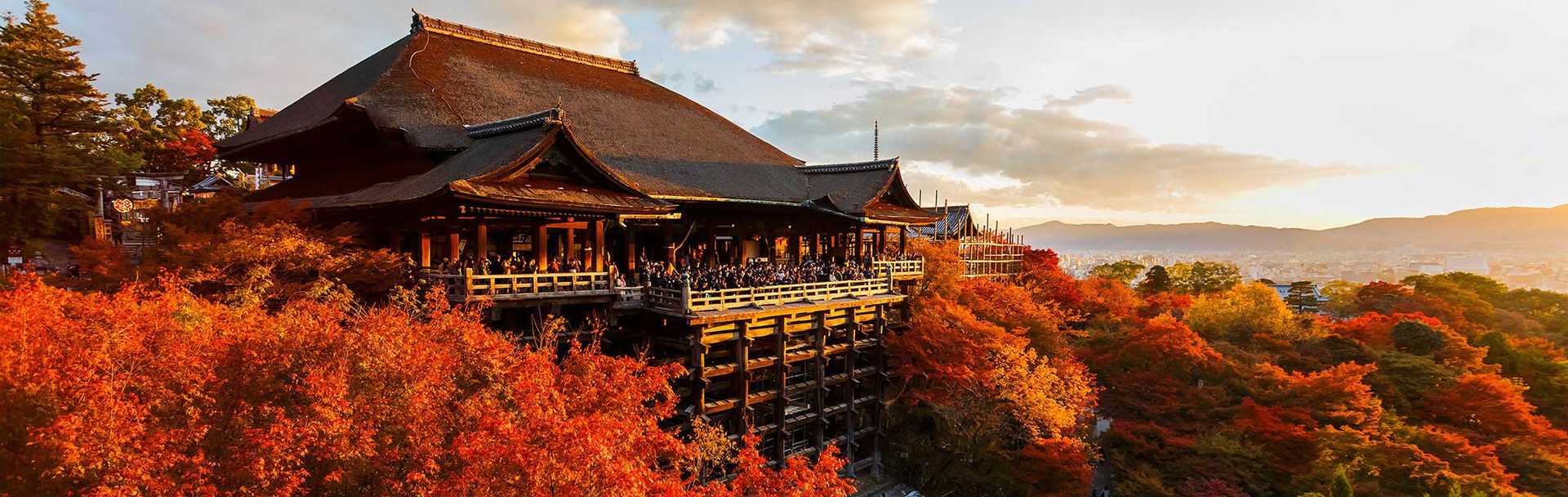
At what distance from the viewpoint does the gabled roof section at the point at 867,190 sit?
24.9 metres

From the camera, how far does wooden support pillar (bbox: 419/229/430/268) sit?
54.0ft

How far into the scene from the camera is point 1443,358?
29484mm

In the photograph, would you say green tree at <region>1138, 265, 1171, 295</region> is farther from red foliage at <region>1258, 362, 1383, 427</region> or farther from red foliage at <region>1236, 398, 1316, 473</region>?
red foliage at <region>1236, 398, 1316, 473</region>

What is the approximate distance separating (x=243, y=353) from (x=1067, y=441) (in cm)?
2213

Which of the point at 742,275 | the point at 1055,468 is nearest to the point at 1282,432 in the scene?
the point at 1055,468

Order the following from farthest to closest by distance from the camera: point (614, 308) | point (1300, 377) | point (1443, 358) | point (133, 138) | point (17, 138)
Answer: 1. point (133, 138)
2. point (1443, 358)
3. point (1300, 377)
4. point (17, 138)
5. point (614, 308)

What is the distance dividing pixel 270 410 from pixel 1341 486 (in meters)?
25.5

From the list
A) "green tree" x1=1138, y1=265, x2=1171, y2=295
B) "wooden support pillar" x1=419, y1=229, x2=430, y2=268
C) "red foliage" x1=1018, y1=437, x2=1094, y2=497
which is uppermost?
"wooden support pillar" x1=419, y1=229, x2=430, y2=268

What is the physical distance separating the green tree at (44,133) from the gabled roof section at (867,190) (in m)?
25.2

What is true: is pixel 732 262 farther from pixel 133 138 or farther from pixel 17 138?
pixel 133 138

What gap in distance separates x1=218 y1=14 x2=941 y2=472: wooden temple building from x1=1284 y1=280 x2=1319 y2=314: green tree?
1576 inches

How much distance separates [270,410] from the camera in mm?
8984

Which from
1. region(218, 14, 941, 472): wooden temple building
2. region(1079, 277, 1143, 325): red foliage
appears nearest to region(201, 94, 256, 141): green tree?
region(218, 14, 941, 472): wooden temple building

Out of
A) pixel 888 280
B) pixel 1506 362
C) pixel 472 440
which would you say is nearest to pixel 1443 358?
pixel 1506 362
